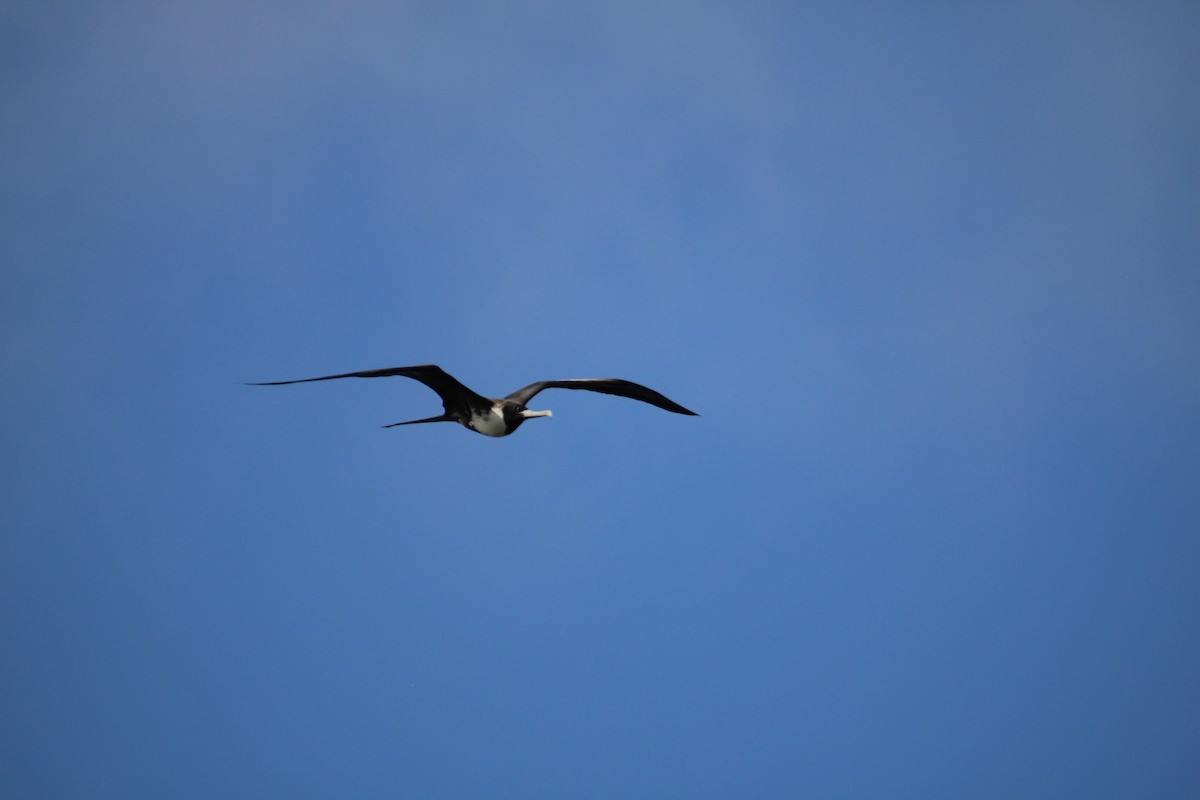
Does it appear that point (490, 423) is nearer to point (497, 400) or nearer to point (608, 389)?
point (497, 400)

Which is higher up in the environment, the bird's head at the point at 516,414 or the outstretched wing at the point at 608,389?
the outstretched wing at the point at 608,389

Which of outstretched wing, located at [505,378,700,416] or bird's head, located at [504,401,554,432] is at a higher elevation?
outstretched wing, located at [505,378,700,416]

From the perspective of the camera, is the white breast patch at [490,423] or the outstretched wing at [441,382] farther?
the white breast patch at [490,423]

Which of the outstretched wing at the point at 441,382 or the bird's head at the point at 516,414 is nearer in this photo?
the outstretched wing at the point at 441,382

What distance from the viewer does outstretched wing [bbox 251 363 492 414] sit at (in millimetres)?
14664

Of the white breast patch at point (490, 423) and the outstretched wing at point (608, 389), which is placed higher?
the outstretched wing at point (608, 389)

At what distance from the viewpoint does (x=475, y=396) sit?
667 inches

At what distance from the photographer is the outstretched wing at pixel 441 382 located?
1466 cm

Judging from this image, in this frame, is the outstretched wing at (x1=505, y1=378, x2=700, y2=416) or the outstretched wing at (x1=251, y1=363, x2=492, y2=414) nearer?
the outstretched wing at (x1=251, y1=363, x2=492, y2=414)

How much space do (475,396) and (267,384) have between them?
4.02 meters

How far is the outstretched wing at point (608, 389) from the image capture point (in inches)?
710

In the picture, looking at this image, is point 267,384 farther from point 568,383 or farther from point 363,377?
point 568,383

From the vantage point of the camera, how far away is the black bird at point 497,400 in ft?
54.2

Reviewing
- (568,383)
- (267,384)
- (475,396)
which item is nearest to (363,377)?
(267,384)
